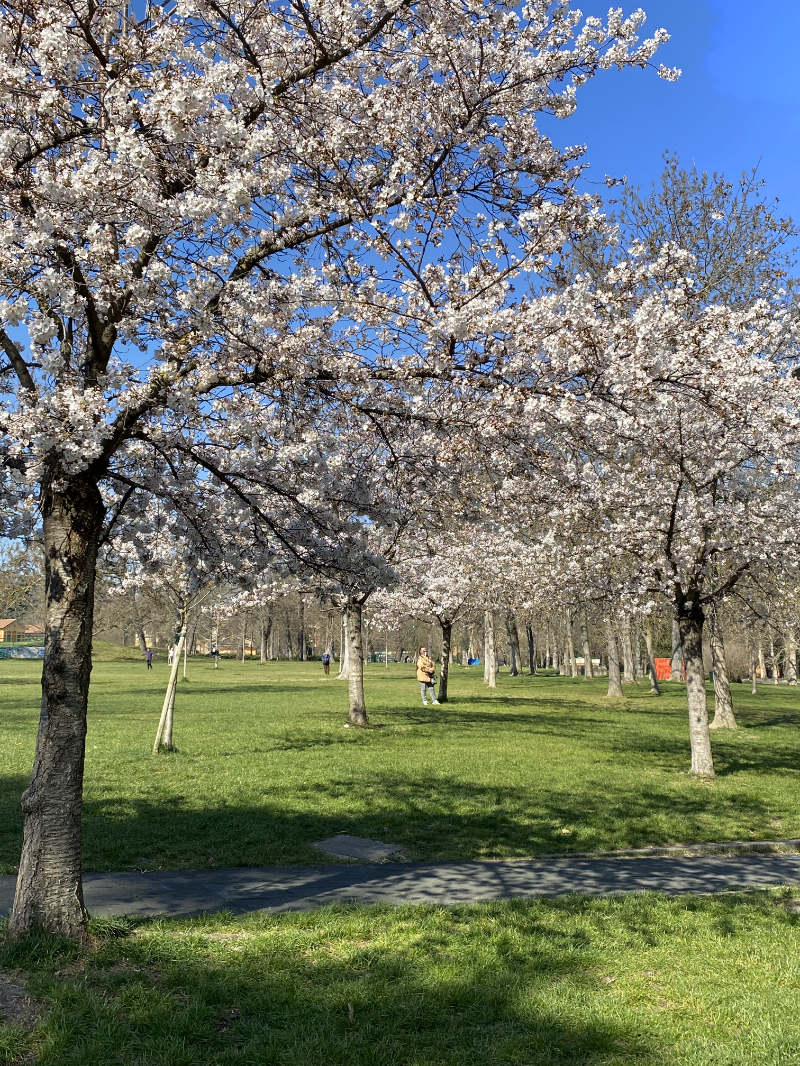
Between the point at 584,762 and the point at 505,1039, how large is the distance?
11594 millimetres

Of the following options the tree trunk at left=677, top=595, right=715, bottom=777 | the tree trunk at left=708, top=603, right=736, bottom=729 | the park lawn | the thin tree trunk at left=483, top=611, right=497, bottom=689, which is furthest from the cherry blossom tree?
the thin tree trunk at left=483, top=611, right=497, bottom=689

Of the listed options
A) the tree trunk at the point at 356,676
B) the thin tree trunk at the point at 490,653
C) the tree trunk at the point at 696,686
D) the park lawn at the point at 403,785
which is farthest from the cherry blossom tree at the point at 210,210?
the thin tree trunk at the point at 490,653

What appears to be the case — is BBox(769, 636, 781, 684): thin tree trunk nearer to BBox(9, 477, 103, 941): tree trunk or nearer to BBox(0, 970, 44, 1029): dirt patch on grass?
BBox(9, 477, 103, 941): tree trunk

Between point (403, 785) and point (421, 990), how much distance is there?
754 cm

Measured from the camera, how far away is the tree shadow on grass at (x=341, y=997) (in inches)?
160

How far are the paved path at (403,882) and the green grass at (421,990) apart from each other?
528mm

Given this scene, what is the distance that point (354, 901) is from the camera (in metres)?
6.58

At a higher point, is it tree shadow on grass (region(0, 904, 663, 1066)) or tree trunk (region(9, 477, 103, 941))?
tree trunk (region(9, 477, 103, 941))

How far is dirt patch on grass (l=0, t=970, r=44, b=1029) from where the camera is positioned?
14.1 feet

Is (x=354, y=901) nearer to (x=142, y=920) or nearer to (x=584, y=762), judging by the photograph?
(x=142, y=920)

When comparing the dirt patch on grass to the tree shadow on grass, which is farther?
the dirt patch on grass

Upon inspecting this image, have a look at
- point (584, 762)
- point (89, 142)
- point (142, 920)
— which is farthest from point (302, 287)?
point (584, 762)

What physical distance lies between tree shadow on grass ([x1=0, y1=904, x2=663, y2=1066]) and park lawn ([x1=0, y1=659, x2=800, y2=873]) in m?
2.54

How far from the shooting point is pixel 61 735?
18.0ft
